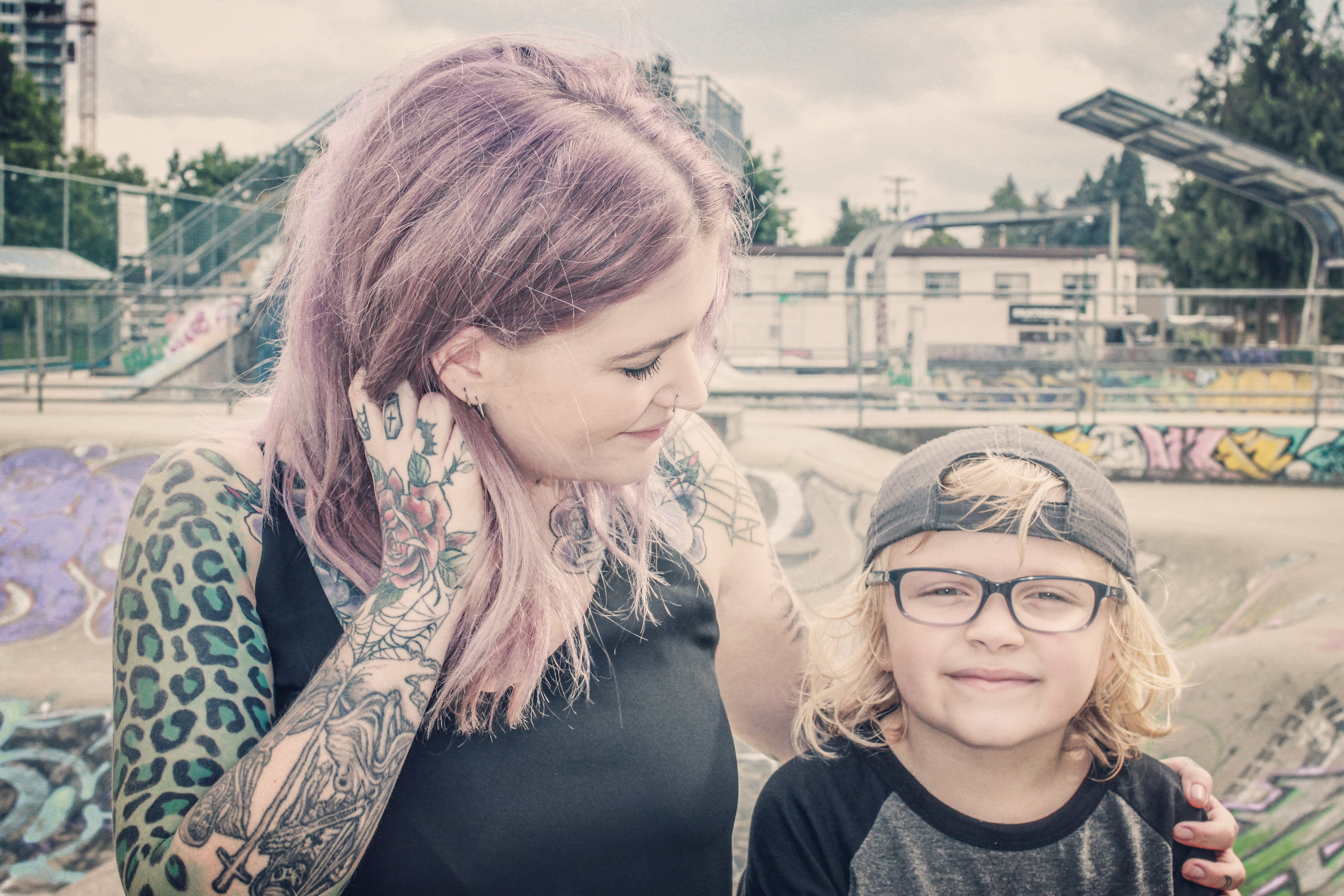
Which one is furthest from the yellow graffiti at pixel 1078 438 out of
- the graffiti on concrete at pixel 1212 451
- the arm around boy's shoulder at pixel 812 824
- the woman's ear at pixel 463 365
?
the woman's ear at pixel 463 365

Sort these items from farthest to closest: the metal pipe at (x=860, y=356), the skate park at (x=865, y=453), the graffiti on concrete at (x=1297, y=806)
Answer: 1. the metal pipe at (x=860, y=356)
2. the skate park at (x=865, y=453)
3. the graffiti on concrete at (x=1297, y=806)

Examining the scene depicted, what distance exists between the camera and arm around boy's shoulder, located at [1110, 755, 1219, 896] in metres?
1.38

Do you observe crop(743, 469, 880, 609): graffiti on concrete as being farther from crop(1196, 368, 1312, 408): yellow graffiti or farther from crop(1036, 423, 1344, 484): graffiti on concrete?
crop(1196, 368, 1312, 408): yellow graffiti

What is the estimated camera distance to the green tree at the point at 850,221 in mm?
63062

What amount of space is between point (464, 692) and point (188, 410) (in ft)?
30.8

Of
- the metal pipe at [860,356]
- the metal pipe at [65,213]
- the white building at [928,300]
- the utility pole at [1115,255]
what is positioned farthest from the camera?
the utility pole at [1115,255]

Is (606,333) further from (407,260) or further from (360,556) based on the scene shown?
(360,556)

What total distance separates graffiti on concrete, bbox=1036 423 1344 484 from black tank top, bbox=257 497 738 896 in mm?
8408

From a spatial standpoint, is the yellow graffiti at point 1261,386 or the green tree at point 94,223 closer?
the yellow graffiti at point 1261,386

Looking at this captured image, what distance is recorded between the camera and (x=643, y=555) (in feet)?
4.64

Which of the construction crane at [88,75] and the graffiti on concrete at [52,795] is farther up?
the construction crane at [88,75]

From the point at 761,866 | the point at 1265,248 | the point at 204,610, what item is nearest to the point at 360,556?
the point at 204,610

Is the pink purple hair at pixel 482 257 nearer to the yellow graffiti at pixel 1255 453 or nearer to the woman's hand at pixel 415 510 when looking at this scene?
the woman's hand at pixel 415 510

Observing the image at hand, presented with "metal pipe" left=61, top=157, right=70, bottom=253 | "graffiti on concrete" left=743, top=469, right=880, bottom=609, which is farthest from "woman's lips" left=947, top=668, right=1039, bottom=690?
"metal pipe" left=61, top=157, right=70, bottom=253
